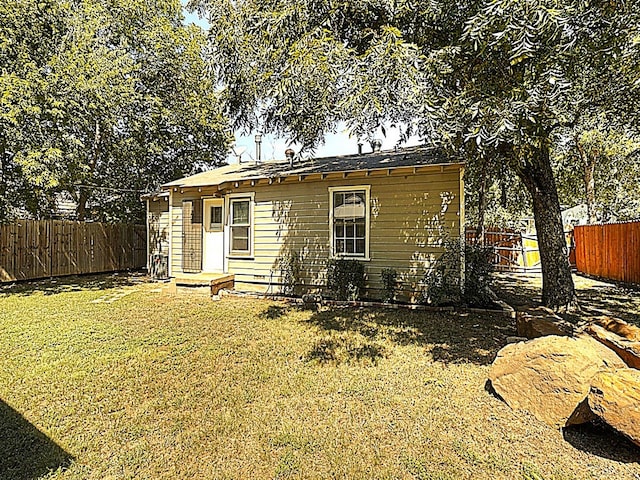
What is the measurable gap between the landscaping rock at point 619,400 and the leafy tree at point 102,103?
8.35 m

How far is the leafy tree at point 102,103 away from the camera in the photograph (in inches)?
345

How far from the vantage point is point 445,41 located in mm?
5688

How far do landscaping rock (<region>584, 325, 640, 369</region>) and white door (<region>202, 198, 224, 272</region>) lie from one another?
27.0 ft

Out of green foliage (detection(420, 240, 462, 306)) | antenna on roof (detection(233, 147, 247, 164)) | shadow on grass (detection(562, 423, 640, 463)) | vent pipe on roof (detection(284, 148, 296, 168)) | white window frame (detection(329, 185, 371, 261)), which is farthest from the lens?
antenna on roof (detection(233, 147, 247, 164))

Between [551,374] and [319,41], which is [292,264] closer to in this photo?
[319,41]

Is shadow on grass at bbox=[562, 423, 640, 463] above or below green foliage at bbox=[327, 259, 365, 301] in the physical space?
below

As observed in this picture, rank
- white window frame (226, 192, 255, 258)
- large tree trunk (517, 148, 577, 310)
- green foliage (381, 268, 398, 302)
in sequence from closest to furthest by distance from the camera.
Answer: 1. large tree trunk (517, 148, 577, 310)
2. green foliage (381, 268, 398, 302)
3. white window frame (226, 192, 255, 258)

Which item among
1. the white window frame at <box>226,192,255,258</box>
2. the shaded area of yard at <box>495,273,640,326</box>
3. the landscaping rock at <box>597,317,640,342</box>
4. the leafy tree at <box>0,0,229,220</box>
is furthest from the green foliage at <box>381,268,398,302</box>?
the leafy tree at <box>0,0,229,220</box>

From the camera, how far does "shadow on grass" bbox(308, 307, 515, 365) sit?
4.91 meters

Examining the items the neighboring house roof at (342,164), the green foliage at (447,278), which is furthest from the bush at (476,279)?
the neighboring house roof at (342,164)

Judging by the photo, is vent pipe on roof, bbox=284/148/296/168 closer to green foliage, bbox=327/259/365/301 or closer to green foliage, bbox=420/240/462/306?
green foliage, bbox=327/259/365/301

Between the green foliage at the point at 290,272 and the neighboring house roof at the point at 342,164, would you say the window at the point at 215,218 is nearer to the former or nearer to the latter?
the neighboring house roof at the point at 342,164

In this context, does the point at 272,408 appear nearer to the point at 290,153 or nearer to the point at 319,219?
the point at 319,219

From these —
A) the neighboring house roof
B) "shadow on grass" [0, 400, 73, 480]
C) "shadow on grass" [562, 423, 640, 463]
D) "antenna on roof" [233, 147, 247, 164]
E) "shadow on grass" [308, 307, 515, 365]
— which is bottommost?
"shadow on grass" [562, 423, 640, 463]
